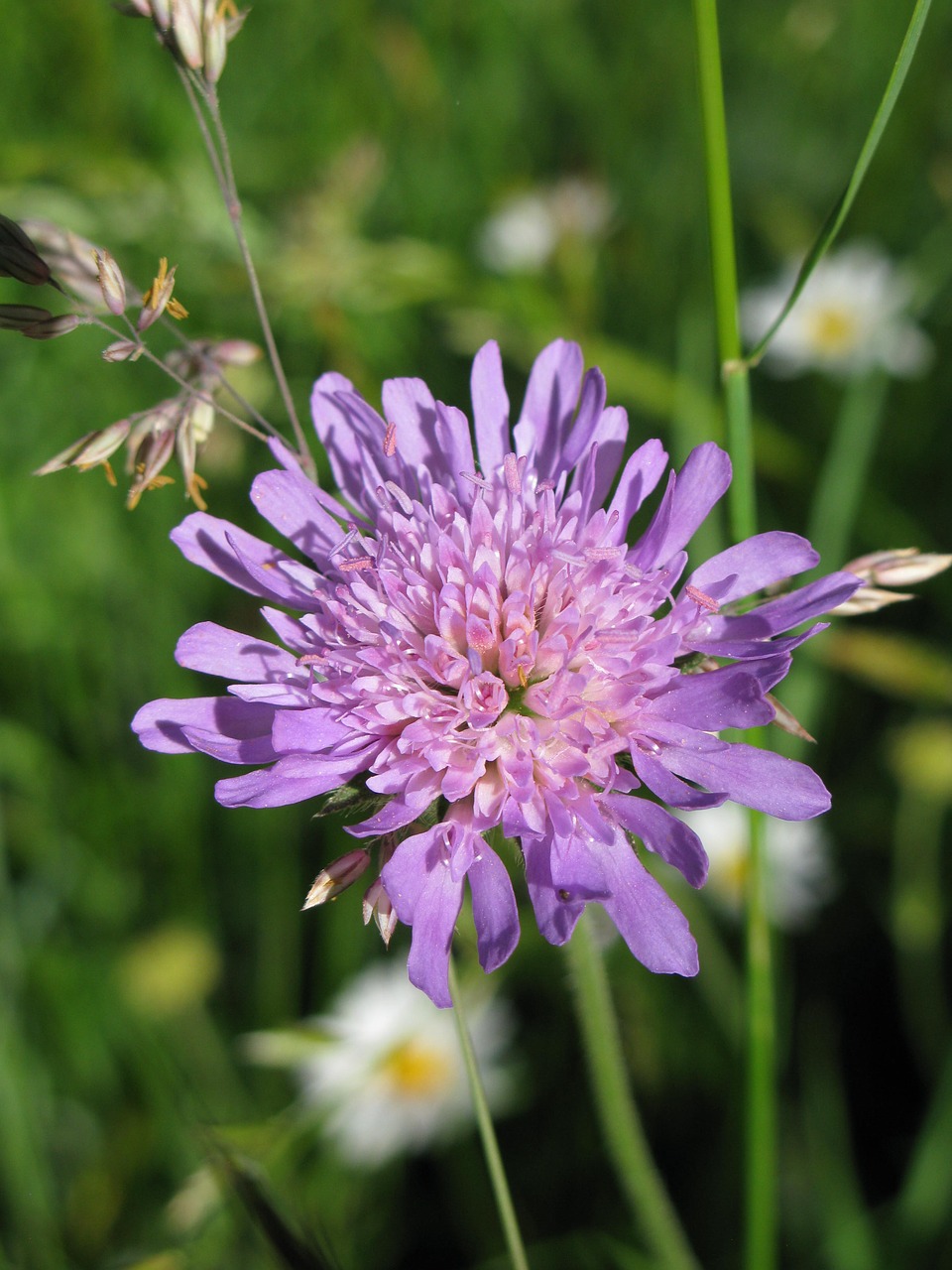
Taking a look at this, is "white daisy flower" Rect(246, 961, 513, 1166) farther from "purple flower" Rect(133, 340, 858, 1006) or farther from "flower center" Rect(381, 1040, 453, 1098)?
"purple flower" Rect(133, 340, 858, 1006)

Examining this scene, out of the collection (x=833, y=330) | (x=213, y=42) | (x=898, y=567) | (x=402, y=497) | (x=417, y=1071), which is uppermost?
(x=833, y=330)

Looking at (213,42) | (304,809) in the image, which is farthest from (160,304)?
(304,809)

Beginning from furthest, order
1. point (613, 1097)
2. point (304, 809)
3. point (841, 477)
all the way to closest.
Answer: point (304, 809) → point (841, 477) → point (613, 1097)

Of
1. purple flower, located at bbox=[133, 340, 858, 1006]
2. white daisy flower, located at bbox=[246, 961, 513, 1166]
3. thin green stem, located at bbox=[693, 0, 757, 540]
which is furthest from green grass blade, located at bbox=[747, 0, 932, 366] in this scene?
white daisy flower, located at bbox=[246, 961, 513, 1166]

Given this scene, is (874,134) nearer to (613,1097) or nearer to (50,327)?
(50,327)

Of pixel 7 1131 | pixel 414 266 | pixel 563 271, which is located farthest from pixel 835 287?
pixel 7 1131

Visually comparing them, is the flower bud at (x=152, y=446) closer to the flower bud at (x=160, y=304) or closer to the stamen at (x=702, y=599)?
the flower bud at (x=160, y=304)

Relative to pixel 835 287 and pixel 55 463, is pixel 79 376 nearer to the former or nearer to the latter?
pixel 55 463
